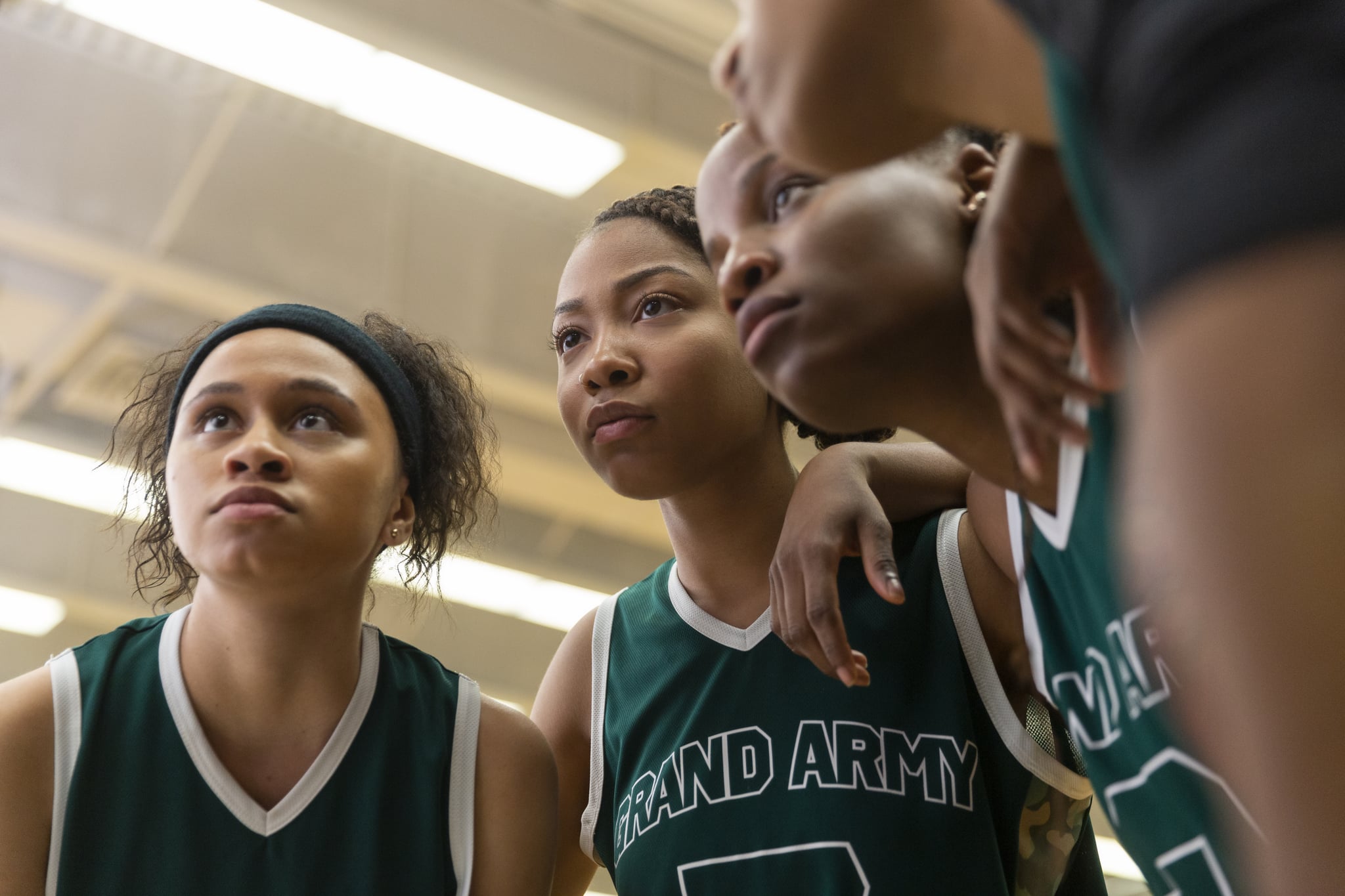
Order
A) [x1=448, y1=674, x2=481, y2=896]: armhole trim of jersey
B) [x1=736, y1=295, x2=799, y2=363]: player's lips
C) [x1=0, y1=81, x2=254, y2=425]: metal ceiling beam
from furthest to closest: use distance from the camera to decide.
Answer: [x1=0, y1=81, x2=254, y2=425]: metal ceiling beam < [x1=448, y1=674, x2=481, y2=896]: armhole trim of jersey < [x1=736, y1=295, x2=799, y2=363]: player's lips

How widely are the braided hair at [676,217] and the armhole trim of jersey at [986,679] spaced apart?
217 millimetres

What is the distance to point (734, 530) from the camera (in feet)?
5.05

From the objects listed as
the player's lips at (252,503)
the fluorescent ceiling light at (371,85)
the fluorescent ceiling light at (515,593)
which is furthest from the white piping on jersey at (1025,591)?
the fluorescent ceiling light at (515,593)

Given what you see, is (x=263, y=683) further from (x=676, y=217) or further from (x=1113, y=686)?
(x=1113, y=686)

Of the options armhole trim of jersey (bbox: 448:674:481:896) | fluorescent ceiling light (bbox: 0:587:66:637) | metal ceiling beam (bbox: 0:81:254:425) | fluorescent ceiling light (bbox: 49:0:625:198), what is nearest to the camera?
armhole trim of jersey (bbox: 448:674:481:896)

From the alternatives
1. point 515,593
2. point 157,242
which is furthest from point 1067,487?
point 515,593

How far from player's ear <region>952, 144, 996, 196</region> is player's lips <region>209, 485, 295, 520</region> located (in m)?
0.75

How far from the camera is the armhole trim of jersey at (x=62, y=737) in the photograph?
1.26 metres

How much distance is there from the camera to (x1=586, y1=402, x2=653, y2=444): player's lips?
141 centimetres

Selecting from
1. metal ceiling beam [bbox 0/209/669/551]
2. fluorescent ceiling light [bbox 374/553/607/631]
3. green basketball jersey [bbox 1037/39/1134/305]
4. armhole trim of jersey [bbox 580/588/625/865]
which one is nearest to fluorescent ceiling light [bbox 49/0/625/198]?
metal ceiling beam [bbox 0/209/669/551]

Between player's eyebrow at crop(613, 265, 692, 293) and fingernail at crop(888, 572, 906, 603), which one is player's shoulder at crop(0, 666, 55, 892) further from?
fingernail at crop(888, 572, 906, 603)

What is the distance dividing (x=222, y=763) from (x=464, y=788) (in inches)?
10.0

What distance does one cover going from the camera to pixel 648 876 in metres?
1.35

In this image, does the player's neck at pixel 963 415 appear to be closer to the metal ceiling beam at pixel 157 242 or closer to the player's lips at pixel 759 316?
the player's lips at pixel 759 316
